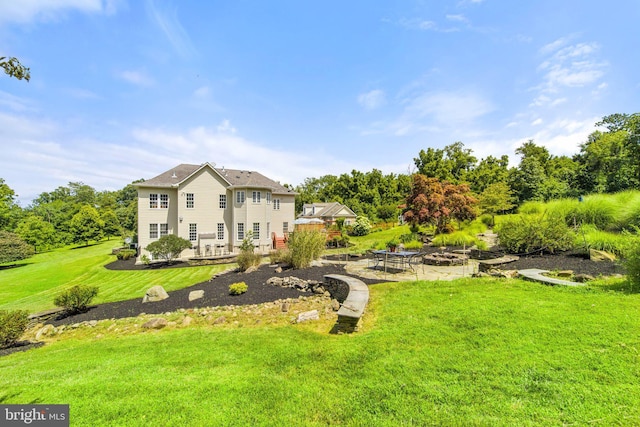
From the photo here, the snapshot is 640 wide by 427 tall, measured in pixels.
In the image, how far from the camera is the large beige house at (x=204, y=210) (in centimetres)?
1916

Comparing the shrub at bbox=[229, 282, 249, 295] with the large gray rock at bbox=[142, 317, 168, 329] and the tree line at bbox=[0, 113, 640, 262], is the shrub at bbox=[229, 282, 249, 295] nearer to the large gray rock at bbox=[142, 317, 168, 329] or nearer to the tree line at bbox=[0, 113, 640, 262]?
the large gray rock at bbox=[142, 317, 168, 329]

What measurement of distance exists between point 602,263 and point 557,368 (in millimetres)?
8961

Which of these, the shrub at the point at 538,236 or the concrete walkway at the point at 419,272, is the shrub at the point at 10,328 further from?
the shrub at the point at 538,236

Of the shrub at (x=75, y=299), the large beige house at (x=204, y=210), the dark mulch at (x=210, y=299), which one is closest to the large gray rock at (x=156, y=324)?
the dark mulch at (x=210, y=299)

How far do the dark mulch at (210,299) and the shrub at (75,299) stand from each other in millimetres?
290

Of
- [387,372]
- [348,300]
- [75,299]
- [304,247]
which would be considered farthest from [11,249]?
[387,372]

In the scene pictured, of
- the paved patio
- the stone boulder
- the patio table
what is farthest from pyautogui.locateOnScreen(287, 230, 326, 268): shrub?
the stone boulder

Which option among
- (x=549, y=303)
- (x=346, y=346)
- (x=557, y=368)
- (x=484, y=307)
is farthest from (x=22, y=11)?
(x=549, y=303)

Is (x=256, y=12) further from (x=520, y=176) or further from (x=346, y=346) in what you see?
(x=520, y=176)

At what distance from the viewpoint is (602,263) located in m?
8.70

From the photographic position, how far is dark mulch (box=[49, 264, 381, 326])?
8.59 meters

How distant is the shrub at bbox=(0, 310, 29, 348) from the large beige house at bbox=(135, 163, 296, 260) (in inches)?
492

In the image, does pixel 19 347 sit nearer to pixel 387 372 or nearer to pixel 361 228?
pixel 387 372

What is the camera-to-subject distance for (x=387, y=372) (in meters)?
3.33
